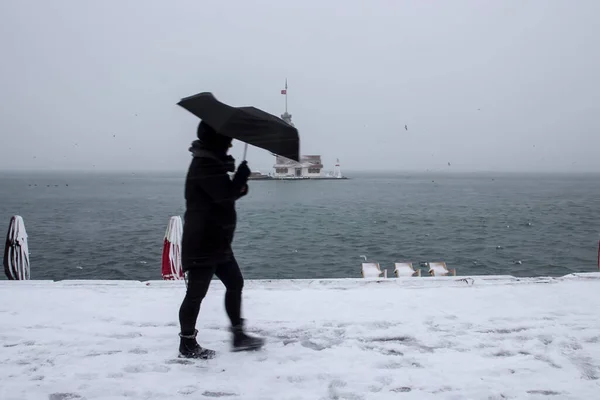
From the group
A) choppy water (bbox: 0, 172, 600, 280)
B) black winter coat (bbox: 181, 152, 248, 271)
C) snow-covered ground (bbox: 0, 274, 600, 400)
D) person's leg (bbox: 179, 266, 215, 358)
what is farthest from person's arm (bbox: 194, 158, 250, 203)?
choppy water (bbox: 0, 172, 600, 280)

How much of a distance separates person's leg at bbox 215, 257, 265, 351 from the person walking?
11cm

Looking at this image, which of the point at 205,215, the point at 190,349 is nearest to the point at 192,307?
the point at 190,349

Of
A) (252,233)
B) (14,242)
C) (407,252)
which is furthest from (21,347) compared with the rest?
(252,233)

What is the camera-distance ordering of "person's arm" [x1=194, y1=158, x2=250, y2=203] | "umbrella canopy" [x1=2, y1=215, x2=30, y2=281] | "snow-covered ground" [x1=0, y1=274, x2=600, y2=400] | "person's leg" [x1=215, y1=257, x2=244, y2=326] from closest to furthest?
"snow-covered ground" [x1=0, y1=274, x2=600, y2=400] < "person's arm" [x1=194, y1=158, x2=250, y2=203] < "person's leg" [x1=215, y1=257, x2=244, y2=326] < "umbrella canopy" [x1=2, y1=215, x2=30, y2=281]

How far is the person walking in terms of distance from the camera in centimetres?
281

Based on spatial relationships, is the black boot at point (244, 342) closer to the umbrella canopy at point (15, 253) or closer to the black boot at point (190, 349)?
the black boot at point (190, 349)

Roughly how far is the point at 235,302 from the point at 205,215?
797mm

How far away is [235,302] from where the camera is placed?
327 cm

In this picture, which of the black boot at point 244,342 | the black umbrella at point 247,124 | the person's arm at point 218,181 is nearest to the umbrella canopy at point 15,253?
the black boot at point 244,342

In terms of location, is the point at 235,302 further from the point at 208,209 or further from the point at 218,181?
the point at 218,181

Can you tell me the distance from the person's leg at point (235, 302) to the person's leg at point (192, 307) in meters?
0.16

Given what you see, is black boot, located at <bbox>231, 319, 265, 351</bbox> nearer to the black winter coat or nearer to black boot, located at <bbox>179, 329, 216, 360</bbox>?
black boot, located at <bbox>179, 329, 216, 360</bbox>

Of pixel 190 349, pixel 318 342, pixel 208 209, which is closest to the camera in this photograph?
pixel 208 209

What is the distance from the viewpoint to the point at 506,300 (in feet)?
14.3
